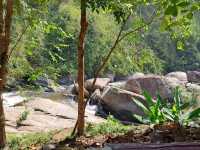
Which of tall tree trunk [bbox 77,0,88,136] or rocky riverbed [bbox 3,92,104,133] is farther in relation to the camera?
rocky riverbed [bbox 3,92,104,133]

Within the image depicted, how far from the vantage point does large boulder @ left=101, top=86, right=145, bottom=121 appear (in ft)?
54.6

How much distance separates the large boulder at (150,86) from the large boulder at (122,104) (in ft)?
4.04

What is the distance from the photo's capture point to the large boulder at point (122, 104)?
656 inches

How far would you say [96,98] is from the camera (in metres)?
19.8

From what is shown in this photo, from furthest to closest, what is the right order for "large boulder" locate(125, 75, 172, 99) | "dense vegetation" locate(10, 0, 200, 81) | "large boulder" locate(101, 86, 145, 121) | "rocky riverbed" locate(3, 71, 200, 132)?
"large boulder" locate(125, 75, 172, 99), "large boulder" locate(101, 86, 145, 121), "rocky riverbed" locate(3, 71, 200, 132), "dense vegetation" locate(10, 0, 200, 81)

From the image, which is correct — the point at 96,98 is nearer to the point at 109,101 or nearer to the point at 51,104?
the point at 109,101

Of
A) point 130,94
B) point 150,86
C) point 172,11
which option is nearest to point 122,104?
point 130,94

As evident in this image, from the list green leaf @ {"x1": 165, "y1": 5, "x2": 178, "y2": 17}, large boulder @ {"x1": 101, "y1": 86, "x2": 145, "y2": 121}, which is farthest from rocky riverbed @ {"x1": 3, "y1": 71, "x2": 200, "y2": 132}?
green leaf @ {"x1": 165, "y1": 5, "x2": 178, "y2": 17}

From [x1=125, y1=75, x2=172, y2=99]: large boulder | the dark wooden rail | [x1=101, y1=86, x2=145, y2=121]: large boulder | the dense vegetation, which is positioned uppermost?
the dense vegetation

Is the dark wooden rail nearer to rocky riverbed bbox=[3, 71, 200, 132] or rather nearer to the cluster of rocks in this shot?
rocky riverbed bbox=[3, 71, 200, 132]

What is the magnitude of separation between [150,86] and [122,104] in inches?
84.0

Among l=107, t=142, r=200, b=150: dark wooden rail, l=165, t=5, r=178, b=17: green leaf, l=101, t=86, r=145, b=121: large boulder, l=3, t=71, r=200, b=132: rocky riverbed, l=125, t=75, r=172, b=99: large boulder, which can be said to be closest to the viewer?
l=165, t=5, r=178, b=17: green leaf

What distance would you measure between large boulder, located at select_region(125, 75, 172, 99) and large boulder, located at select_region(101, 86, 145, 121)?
123 centimetres

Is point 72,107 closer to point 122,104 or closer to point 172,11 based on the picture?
point 122,104
